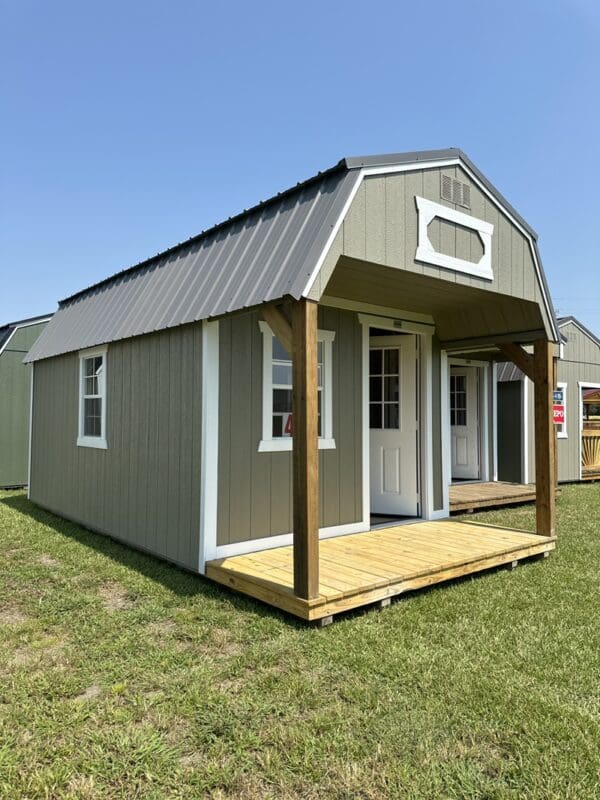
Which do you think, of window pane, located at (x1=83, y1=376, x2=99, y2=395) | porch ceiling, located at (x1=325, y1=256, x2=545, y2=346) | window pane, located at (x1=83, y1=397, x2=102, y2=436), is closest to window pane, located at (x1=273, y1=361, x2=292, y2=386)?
porch ceiling, located at (x1=325, y1=256, x2=545, y2=346)

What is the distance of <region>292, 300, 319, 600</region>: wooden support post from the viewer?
3438mm

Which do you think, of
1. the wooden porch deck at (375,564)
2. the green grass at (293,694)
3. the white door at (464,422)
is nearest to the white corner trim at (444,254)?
the wooden porch deck at (375,564)

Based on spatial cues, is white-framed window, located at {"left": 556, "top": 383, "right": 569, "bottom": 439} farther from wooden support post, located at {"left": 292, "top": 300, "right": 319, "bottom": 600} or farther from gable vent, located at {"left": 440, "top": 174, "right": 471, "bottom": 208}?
wooden support post, located at {"left": 292, "top": 300, "right": 319, "bottom": 600}

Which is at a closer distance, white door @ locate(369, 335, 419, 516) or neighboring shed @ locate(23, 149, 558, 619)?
neighboring shed @ locate(23, 149, 558, 619)

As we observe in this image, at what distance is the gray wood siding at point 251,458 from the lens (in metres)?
4.70

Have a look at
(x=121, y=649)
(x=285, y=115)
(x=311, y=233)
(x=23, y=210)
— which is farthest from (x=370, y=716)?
(x=23, y=210)

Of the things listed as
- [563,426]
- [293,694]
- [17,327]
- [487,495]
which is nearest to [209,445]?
[293,694]

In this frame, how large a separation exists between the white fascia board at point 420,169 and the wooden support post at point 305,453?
254 mm

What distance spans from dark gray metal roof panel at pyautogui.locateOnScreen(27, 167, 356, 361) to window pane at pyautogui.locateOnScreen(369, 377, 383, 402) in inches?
113

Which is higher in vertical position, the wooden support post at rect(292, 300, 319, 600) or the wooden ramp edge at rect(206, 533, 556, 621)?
the wooden support post at rect(292, 300, 319, 600)

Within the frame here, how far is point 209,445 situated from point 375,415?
3.01 metres

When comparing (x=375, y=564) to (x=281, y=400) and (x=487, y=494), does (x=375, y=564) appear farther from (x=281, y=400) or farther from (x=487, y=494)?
(x=487, y=494)

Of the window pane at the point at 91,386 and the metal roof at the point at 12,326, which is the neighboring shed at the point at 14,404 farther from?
the window pane at the point at 91,386

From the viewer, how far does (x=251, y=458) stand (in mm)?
4879
